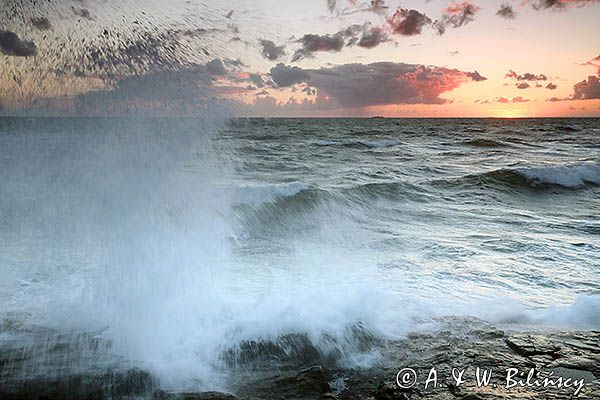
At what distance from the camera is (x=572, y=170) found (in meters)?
18.5

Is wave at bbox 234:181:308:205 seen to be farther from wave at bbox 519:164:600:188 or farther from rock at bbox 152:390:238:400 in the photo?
rock at bbox 152:390:238:400

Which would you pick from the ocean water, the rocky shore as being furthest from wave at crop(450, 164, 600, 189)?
the rocky shore

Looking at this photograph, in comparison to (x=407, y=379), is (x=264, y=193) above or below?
above

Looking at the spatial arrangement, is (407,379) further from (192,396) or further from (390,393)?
(192,396)

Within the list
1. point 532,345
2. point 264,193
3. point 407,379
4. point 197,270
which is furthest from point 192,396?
point 264,193

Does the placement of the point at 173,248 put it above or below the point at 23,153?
below

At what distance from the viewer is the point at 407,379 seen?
3.28 metres

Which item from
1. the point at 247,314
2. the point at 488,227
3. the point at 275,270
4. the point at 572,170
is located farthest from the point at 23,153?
the point at 572,170

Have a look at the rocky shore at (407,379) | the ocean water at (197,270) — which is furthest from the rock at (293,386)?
the ocean water at (197,270)

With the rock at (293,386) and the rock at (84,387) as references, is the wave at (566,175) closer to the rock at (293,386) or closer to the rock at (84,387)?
the rock at (293,386)

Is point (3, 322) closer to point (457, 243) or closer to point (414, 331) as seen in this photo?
point (414, 331)

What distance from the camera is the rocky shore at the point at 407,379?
121 inches

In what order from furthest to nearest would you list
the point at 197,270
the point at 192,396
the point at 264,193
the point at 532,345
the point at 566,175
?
the point at 566,175
the point at 264,193
the point at 197,270
the point at 532,345
the point at 192,396

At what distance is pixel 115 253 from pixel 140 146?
1.29 m
